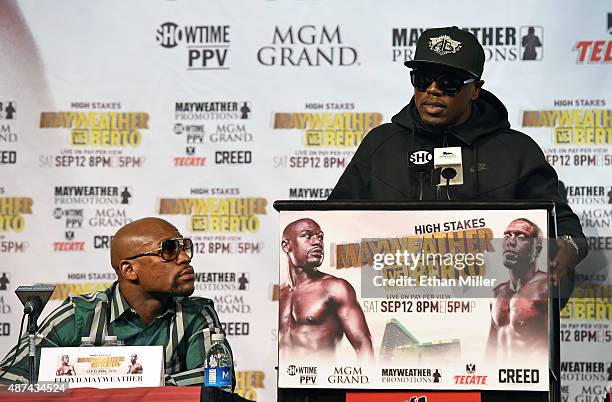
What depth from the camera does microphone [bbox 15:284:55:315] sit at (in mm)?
2863

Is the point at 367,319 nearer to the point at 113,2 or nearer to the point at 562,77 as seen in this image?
the point at 562,77

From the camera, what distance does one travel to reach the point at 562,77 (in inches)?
185

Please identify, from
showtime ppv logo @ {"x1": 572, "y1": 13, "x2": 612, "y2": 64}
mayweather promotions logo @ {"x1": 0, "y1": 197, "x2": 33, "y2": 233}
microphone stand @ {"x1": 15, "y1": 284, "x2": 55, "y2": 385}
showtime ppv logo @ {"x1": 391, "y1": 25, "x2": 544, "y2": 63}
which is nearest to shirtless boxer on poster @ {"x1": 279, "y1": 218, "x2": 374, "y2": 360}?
microphone stand @ {"x1": 15, "y1": 284, "x2": 55, "y2": 385}

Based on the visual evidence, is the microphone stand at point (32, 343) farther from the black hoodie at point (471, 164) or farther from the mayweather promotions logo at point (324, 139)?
the mayweather promotions logo at point (324, 139)

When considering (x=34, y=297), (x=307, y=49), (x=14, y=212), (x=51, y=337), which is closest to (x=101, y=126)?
(x=14, y=212)

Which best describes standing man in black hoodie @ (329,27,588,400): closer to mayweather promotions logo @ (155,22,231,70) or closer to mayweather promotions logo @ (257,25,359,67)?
mayweather promotions logo @ (257,25,359,67)

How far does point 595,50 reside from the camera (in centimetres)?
466

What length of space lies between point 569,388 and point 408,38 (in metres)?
1.77

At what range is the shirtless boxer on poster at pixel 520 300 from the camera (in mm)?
2250

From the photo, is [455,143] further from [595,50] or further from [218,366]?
[595,50]

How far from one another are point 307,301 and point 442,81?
3.59ft

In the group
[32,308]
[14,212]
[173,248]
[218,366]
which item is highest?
[14,212]

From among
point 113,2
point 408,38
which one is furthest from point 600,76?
point 113,2

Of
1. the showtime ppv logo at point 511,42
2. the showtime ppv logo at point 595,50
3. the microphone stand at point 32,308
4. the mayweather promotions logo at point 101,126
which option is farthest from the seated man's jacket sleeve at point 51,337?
the showtime ppv logo at point 595,50
